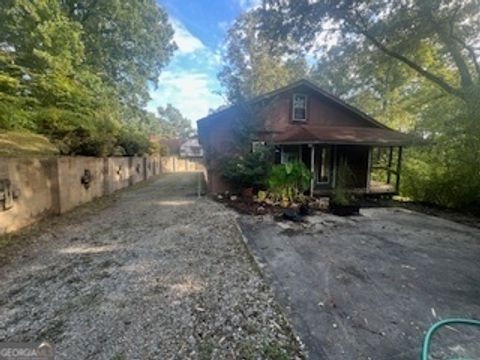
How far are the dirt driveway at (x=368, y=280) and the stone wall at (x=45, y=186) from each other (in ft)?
15.5

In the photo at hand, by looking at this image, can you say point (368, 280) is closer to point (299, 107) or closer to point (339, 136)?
point (339, 136)

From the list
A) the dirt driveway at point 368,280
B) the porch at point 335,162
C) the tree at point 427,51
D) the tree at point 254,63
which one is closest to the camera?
the dirt driveway at point 368,280

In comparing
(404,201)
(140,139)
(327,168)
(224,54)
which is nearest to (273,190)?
(327,168)

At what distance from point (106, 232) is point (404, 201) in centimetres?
1077

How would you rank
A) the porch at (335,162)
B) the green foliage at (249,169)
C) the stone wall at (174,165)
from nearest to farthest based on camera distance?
the green foliage at (249,169) < the porch at (335,162) < the stone wall at (174,165)

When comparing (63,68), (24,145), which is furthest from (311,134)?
(24,145)

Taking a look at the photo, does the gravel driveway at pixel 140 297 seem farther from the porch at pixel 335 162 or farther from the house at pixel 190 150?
the house at pixel 190 150

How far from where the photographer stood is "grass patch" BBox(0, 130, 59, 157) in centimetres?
629

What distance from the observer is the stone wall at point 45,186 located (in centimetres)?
475

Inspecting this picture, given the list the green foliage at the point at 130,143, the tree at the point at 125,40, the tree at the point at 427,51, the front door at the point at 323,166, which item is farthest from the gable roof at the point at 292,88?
the tree at the point at 125,40

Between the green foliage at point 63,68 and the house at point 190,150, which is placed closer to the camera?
the green foliage at point 63,68

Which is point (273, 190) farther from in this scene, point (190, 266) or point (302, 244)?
point (190, 266)

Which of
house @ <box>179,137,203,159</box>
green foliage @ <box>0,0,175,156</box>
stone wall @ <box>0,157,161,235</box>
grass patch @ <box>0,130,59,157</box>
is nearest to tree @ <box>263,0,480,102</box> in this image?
green foliage @ <box>0,0,175,156</box>

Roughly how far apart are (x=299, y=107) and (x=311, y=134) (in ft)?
8.94
